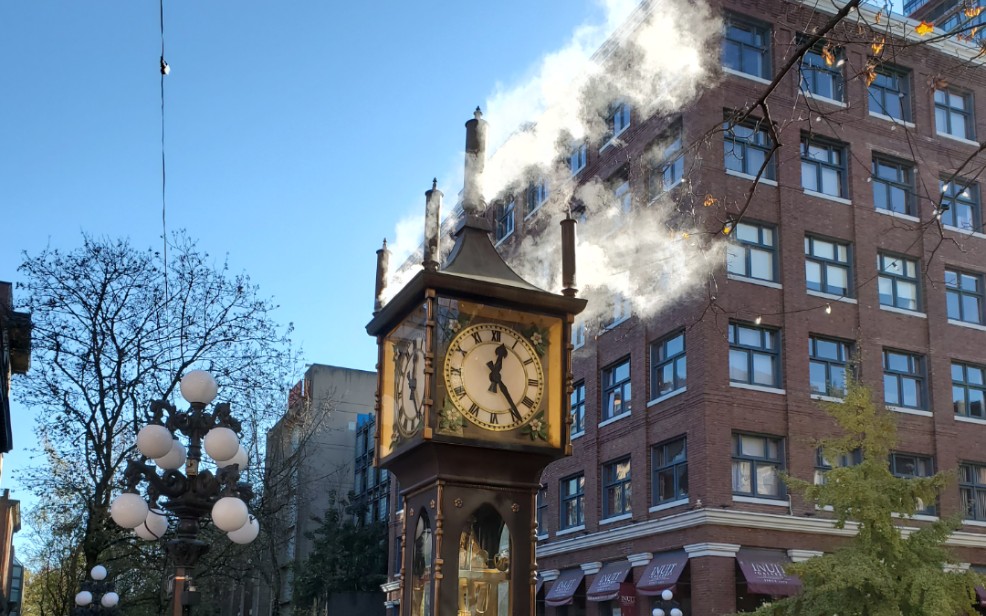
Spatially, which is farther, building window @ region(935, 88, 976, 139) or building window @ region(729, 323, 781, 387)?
building window @ region(935, 88, 976, 139)

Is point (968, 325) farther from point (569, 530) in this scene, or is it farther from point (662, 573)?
point (569, 530)

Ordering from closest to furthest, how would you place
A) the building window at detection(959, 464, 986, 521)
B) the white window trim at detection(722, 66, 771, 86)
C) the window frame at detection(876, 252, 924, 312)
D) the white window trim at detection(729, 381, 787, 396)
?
the white window trim at detection(729, 381, 787, 396) < the white window trim at detection(722, 66, 771, 86) < the building window at detection(959, 464, 986, 521) < the window frame at detection(876, 252, 924, 312)

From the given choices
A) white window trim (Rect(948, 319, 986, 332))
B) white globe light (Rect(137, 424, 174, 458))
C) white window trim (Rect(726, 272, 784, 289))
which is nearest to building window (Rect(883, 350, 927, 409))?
white window trim (Rect(948, 319, 986, 332))

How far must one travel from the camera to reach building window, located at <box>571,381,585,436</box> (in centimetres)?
3288

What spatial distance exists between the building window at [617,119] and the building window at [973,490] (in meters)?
12.7

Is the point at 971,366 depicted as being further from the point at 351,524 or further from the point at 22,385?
the point at 351,524

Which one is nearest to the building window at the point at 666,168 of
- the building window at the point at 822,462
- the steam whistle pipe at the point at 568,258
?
the building window at the point at 822,462

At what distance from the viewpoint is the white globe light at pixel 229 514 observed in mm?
9867

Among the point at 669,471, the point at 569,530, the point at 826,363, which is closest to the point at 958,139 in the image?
the point at 826,363

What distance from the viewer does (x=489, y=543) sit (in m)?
8.01

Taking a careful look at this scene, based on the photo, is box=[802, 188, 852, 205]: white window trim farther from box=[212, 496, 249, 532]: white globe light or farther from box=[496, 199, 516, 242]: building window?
box=[212, 496, 249, 532]: white globe light

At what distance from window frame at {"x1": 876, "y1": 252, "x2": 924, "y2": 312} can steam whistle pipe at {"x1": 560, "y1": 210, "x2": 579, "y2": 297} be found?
22154 millimetres

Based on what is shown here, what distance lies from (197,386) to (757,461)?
19.2 metres

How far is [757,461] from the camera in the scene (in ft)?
88.6
